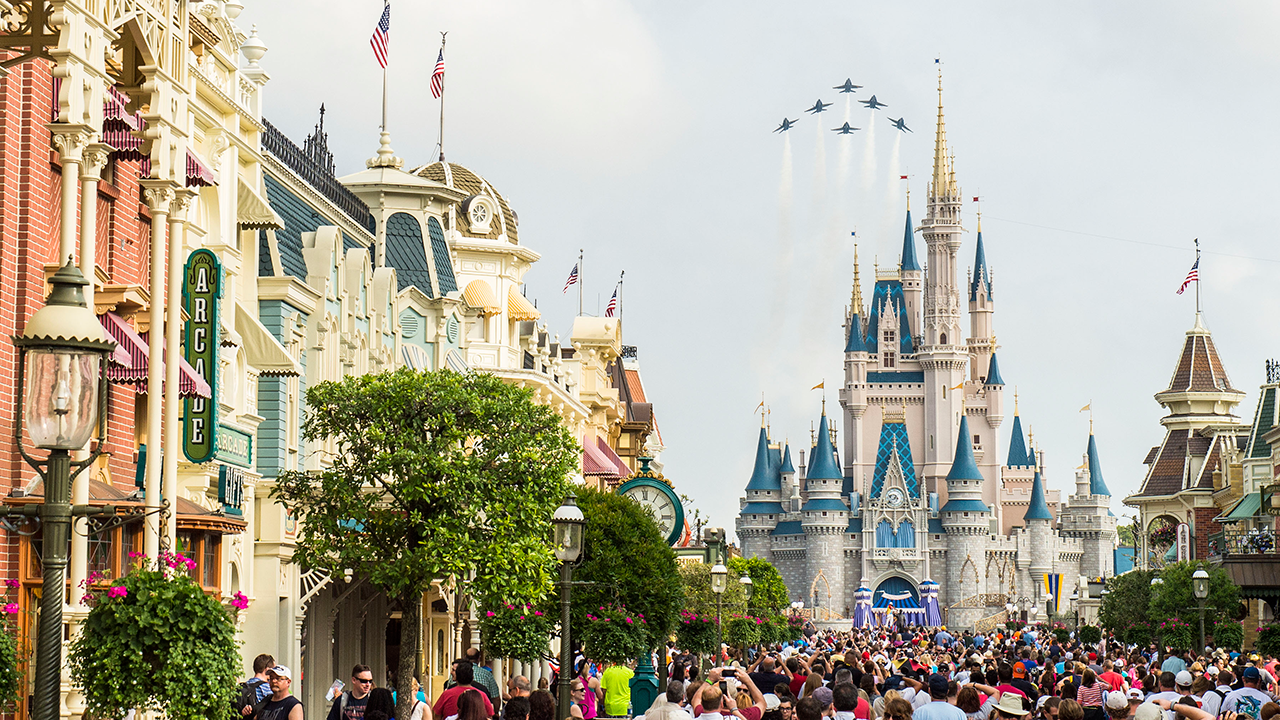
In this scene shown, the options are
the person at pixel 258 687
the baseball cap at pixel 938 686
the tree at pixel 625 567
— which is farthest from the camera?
the tree at pixel 625 567

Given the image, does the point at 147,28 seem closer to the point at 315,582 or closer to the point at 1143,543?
the point at 315,582

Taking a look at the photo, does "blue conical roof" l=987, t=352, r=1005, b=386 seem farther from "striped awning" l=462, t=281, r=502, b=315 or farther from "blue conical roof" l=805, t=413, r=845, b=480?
"striped awning" l=462, t=281, r=502, b=315

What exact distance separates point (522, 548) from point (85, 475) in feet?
Result: 37.1

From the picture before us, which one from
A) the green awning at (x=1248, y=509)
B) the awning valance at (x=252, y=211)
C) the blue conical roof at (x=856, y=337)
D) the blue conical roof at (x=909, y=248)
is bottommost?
the green awning at (x=1248, y=509)

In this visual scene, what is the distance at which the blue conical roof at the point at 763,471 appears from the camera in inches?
6545

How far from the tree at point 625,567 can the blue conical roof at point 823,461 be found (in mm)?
127601

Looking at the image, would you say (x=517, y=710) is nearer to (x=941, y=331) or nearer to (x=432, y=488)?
(x=432, y=488)

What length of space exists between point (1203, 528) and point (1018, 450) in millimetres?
83208

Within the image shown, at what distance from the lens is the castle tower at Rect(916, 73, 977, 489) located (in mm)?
162750

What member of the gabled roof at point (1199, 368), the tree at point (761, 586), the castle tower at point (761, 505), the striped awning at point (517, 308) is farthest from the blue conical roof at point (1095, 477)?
the striped awning at point (517, 308)

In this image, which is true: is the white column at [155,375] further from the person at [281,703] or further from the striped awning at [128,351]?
the striped awning at [128,351]

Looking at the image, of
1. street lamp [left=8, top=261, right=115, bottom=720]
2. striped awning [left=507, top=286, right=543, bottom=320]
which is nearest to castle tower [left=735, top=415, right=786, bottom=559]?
striped awning [left=507, top=286, right=543, bottom=320]

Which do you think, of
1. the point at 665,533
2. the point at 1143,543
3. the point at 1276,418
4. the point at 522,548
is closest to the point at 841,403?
the point at 1143,543

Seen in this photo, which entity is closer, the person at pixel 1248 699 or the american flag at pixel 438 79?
the person at pixel 1248 699
